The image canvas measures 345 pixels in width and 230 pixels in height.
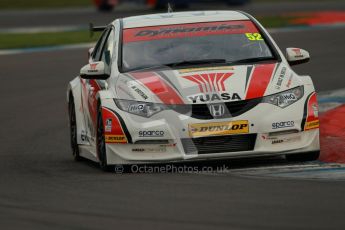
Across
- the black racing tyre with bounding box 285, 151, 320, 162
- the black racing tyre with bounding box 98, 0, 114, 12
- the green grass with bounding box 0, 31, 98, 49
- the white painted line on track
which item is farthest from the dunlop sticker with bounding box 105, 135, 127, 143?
the black racing tyre with bounding box 98, 0, 114, 12

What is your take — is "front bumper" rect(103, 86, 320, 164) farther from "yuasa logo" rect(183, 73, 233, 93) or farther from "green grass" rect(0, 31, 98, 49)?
"green grass" rect(0, 31, 98, 49)

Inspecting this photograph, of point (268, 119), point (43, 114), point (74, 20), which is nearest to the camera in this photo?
point (268, 119)

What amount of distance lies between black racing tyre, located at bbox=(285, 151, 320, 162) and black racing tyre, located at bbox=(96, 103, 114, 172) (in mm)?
1529

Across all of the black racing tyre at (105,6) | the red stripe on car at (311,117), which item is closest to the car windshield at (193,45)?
the red stripe on car at (311,117)

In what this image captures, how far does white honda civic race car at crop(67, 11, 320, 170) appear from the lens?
9453 millimetres

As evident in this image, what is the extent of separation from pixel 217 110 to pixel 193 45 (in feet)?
4.61

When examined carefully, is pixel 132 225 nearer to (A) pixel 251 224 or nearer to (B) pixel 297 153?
(A) pixel 251 224

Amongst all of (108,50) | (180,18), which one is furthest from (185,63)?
(108,50)

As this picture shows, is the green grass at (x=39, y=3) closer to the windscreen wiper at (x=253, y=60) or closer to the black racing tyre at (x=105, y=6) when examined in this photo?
the black racing tyre at (x=105, y=6)

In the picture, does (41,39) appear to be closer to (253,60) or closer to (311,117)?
(253,60)

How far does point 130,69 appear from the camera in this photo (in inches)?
412

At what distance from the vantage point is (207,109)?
9461mm

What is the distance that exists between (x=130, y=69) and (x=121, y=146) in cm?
110

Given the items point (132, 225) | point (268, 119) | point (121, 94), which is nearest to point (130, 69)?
point (121, 94)
